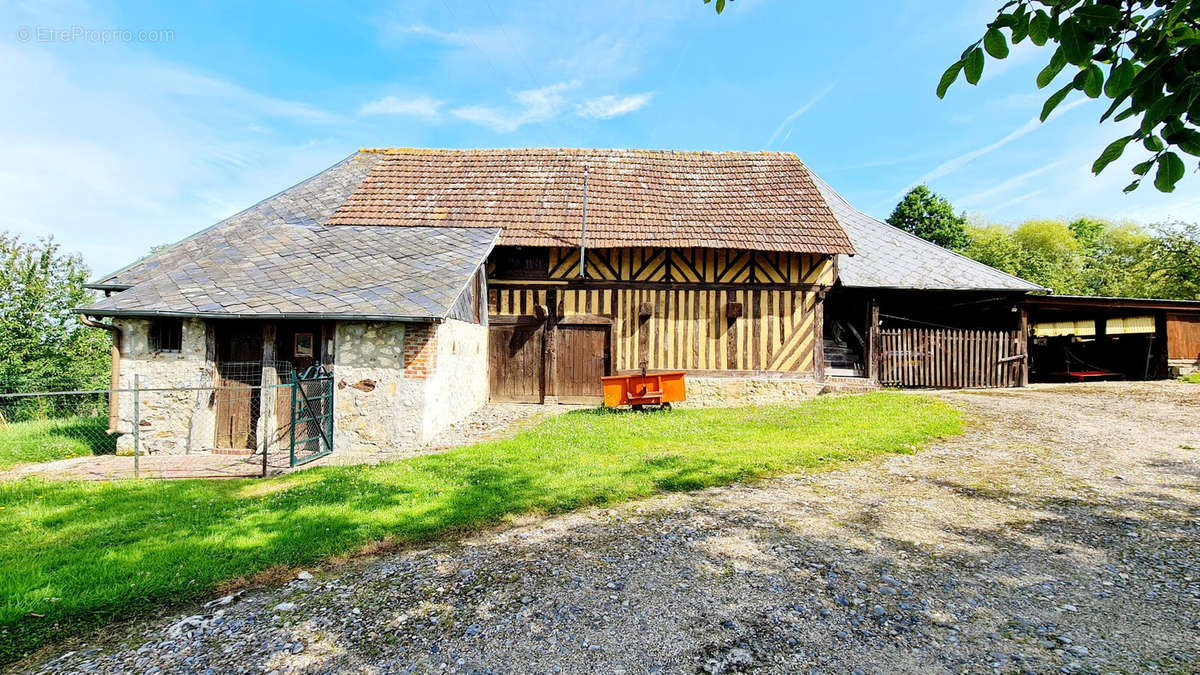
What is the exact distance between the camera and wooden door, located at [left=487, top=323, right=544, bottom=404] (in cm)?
1167

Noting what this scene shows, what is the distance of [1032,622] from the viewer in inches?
108

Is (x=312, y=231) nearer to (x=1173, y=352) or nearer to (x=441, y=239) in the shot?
(x=441, y=239)

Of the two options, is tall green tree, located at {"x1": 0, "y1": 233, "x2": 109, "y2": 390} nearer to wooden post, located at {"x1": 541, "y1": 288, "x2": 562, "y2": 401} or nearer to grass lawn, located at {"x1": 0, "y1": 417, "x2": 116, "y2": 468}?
grass lawn, located at {"x1": 0, "y1": 417, "x2": 116, "y2": 468}

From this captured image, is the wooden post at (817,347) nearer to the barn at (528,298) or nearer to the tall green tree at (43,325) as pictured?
the barn at (528,298)

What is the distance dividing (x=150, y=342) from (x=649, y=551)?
8830 millimetres

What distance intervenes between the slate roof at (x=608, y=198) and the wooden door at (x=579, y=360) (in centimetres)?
203

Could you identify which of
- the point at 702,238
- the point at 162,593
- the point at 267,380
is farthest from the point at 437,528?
the point at 702,238

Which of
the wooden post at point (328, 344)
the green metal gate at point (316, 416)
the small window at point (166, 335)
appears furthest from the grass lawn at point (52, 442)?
the wooden post at point (328, 344)

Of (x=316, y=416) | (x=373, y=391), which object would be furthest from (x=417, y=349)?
(x=316, y=416)

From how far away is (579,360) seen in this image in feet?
38.2

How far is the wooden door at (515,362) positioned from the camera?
1167 cm

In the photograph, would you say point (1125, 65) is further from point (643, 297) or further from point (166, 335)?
point (166, 335)

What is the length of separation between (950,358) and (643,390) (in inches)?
328

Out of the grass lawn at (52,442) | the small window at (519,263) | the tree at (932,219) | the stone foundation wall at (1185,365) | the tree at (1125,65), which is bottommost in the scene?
the grass lawn at (52,442)
